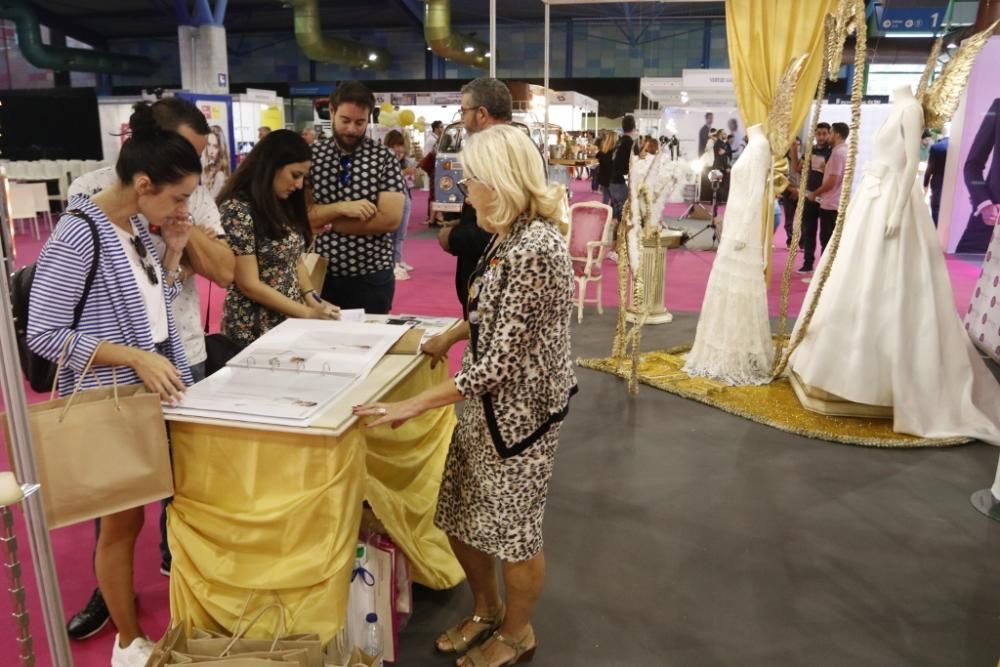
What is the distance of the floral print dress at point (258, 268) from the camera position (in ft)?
7.34

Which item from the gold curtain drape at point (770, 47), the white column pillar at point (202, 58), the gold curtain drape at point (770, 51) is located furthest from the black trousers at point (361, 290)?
the white column pillar at point (202, 58)

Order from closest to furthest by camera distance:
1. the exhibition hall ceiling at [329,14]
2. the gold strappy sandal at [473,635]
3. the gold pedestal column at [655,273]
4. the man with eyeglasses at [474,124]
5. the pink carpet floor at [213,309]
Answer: the gold strappy sandal at [473,635] → the pink carpet floor at [213,309] → the man with eyeglasses at [474,124] → the gold pedestal column at [655,273] → the exhibition hall ceiling at [329,14]

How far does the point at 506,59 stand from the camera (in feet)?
71.4

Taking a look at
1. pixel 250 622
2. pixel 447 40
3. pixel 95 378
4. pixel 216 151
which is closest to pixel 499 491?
pixel 250 622

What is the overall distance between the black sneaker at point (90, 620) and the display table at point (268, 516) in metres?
0.52

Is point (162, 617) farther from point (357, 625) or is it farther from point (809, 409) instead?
point (809, 409)

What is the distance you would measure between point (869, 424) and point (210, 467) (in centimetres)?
342

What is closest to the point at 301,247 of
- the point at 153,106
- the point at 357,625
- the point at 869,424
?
the point at 153,106

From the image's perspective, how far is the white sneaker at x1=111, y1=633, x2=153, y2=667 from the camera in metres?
1.98

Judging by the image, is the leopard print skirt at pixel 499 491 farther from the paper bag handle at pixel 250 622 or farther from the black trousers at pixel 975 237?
the black trousers at pixel 975 237

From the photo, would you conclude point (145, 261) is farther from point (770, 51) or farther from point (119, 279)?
point (770, 51)

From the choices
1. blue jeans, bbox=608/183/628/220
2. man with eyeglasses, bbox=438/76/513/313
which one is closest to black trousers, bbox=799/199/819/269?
blue jeans, bbox=608/183/628/220

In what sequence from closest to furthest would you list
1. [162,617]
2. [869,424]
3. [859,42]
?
[162,617] → [859,42] → [869,424]

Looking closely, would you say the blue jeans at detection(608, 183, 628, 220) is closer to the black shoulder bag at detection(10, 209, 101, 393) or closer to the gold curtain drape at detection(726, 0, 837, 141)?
the gold curtain drape at detection(726, 0, 837, 141)
